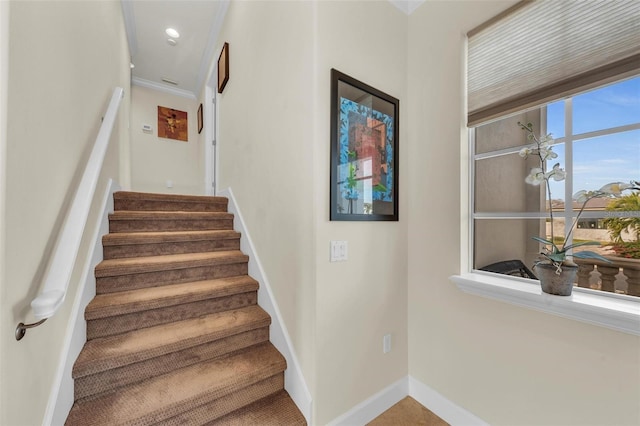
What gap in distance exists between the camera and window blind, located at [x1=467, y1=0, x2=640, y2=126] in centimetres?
101

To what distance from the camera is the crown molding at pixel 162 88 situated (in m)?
4.32

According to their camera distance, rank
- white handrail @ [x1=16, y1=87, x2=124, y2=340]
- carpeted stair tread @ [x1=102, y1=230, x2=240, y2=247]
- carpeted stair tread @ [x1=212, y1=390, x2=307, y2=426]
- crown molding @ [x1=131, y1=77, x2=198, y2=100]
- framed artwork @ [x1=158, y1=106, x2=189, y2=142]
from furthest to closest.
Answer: framed artwork @ [x1=158, y1=106, x2=189, y2=142] < crown molding @ [x1=131, y1=77, x2=198, y2=100] < carpeted stair tread @ [x1=102, y1=230, x2=240, y2=247] < carpeted stair tread @ [x1=212, y1=390, x2=307, y2=426] < white handrail @ [x1=16, y1=87, x2=124, y2=340]

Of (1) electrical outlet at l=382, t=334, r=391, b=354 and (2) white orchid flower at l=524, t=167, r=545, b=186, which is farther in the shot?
(1) electrical outlet at l=382, t=334, r=391, b=354

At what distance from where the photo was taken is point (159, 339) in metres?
1.45

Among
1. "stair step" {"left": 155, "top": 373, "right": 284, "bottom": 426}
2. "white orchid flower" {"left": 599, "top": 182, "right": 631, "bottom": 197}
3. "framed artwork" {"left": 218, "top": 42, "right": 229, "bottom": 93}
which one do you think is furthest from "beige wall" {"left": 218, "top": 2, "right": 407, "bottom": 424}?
"framed artwork" {"left": 218, "top": 42, "right": 229, "bottom": 93}

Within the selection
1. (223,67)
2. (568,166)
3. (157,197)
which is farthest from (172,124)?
(568,166)

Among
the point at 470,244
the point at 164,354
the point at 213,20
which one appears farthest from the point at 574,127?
the point at 213,20

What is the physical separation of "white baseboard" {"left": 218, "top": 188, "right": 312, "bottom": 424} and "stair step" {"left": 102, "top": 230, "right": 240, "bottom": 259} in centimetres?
18

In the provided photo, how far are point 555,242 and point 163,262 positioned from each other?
236 centimetres

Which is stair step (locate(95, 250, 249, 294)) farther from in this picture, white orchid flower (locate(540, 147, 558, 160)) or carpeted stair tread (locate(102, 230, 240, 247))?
white orchid flower (locate(540, 147, 558, 160))

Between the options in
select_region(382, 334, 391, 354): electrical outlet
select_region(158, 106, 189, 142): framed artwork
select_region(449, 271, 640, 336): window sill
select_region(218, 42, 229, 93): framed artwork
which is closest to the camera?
select_region(449, 271, 640, 336): window sill

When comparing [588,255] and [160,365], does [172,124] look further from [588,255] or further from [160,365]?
[588,255]

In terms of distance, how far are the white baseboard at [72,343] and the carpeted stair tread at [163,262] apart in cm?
8

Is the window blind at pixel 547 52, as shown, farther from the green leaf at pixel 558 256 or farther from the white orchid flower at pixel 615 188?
the green leaf at pixel 558 256
